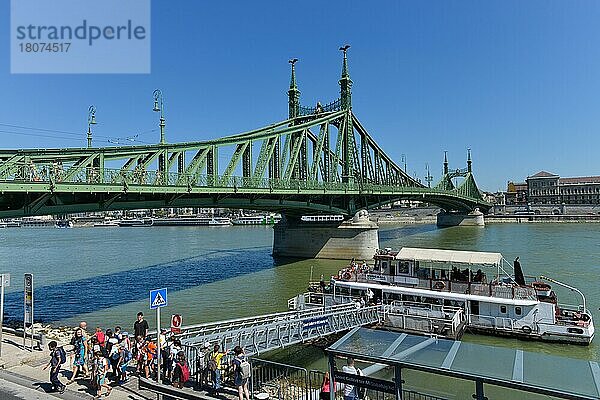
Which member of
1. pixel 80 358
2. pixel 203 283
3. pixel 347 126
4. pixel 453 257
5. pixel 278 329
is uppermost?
pixel 347 126

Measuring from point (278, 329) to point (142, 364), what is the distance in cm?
509

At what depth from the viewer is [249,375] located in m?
11.1

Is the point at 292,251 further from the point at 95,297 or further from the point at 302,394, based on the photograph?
the point at 302,394

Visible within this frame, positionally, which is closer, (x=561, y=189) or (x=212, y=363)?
(x=212, y=363)

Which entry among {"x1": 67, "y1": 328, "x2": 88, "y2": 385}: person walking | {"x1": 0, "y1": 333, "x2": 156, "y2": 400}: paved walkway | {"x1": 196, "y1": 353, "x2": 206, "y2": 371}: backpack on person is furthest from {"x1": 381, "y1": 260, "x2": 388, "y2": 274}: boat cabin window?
{"x1": 67, "y1": 328, "x2": 88, "y2": 385}: person walking

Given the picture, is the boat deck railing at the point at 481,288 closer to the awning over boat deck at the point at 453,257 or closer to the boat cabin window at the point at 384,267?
the awning over boat deck at the point at 453,257

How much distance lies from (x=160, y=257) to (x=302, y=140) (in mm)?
23733

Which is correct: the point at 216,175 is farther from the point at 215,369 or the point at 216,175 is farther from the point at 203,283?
the point at 215,369

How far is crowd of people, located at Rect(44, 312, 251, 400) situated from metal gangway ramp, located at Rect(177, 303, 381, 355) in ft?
4.43

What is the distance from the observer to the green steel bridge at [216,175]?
75.5 ft

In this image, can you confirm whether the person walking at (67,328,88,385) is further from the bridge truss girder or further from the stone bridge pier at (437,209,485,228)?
the stone bridge pier at (437,209,485,228)

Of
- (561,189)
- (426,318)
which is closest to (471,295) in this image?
(426,318)

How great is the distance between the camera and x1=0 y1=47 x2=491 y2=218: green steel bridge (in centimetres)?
2300

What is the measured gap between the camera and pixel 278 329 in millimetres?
16578
